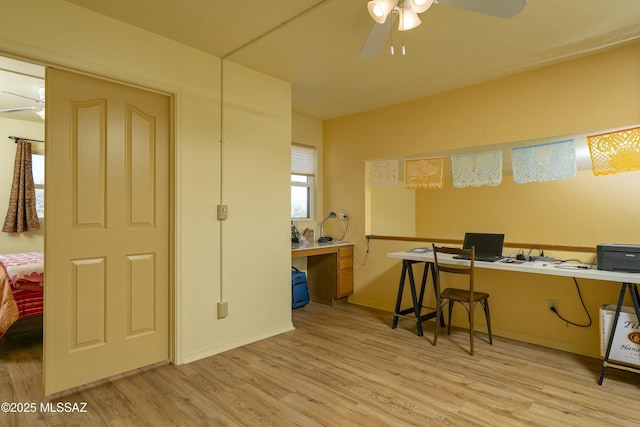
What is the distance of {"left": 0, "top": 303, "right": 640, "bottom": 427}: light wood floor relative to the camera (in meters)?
2.02

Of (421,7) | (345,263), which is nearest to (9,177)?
(345,263)

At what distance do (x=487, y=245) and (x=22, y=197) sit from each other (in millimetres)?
5836

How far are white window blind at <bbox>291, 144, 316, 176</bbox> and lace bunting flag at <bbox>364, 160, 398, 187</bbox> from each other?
2.69 feet

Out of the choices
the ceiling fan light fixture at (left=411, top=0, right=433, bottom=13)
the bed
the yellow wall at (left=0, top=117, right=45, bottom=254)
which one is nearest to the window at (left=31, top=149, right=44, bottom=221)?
the yellow wall at (left=0, top=117, right=45, bottom=254)

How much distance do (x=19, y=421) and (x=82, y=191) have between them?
139 centimetres

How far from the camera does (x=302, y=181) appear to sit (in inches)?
190

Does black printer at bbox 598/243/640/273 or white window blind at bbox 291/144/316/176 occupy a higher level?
white window blind at bbox 291/144/316/176

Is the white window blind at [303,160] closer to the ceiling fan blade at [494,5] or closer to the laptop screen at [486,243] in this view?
the laptop screen at [486,243]

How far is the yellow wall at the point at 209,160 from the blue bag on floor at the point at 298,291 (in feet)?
2.03

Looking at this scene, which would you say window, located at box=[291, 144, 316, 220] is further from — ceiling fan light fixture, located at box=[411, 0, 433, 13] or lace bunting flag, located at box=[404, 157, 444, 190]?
ceiling fan light fixture, located at box=[411, 0, 433, 13]

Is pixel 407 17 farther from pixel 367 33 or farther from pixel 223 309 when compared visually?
pixel 223 309

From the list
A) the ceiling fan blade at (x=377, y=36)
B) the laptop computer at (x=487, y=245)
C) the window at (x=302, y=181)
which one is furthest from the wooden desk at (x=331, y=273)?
the ceiling fan blade at (x=377, y=36)

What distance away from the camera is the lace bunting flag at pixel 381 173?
4273 mm

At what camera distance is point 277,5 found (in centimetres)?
225
